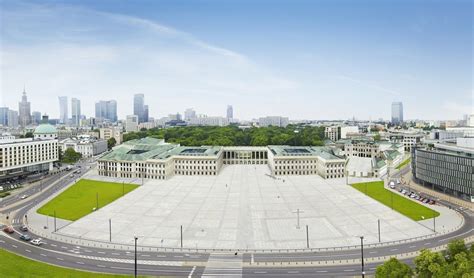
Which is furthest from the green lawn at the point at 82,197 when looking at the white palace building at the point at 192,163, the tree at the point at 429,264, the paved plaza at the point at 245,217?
the tree at the point at 429,264

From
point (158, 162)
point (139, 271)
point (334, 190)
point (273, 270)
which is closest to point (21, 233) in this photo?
point (139, 271)

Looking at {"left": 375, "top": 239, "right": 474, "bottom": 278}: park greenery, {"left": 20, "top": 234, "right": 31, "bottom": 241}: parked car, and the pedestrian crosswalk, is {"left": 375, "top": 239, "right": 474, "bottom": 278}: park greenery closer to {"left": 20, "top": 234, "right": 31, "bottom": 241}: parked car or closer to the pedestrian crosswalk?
the pedestrian crosswalk

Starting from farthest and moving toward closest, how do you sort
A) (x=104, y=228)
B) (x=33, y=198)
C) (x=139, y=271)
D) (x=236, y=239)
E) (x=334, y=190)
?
(x=334, y=190) → (x=33, y=198) → (x=104, y=228) → (x=236, y=239) → (x=139, y=271)

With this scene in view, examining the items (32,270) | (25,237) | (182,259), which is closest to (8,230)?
(25,237)

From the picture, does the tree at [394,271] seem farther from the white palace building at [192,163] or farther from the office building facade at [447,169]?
the white palace building at [192,163]

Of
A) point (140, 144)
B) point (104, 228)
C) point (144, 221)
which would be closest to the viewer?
point (104, 228)

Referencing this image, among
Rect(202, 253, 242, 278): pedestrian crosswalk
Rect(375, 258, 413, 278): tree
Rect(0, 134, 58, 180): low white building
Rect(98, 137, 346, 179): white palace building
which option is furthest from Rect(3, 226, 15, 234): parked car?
Rect(375, 258, 413, 278): tree

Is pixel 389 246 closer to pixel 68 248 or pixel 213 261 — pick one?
pixel 213 261
